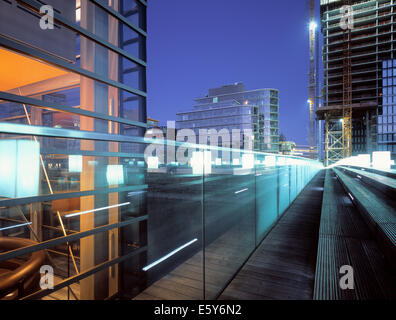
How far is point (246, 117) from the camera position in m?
60.2

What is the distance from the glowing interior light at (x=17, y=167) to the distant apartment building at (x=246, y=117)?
58.3 metres

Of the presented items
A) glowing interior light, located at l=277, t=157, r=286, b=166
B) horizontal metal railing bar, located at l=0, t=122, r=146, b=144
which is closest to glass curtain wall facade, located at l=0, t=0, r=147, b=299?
horizontal metal railing bar, located at l=0, t=122, r=146, b=144

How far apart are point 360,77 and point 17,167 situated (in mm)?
60283

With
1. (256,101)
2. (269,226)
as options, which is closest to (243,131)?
(256,101)

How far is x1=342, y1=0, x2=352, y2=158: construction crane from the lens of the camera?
41.6m

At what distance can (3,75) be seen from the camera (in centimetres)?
378

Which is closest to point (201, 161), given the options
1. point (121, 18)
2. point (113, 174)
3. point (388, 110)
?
point (113, 174)

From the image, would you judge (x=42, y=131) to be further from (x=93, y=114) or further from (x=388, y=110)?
(x=388, y=110)

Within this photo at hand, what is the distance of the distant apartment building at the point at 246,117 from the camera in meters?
60.8

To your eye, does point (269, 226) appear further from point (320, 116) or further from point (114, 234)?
point (320, 116)

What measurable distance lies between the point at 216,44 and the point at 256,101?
124766mm

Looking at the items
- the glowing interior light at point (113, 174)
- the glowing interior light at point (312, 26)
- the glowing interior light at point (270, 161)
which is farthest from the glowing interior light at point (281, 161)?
the glowing interior light at point (312, 26)

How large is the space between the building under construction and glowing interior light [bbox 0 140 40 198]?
48.2 metres
